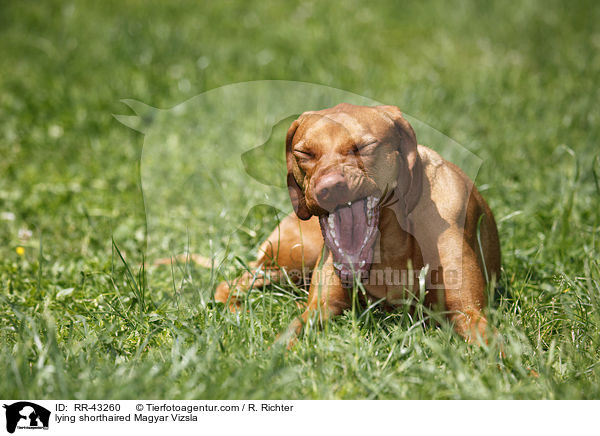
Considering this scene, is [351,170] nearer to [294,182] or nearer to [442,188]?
[294,182]

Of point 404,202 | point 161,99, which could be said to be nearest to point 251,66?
point 161,99

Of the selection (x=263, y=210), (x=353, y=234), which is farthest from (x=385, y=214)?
(x=263, y=210)

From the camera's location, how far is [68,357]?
2.18 meters

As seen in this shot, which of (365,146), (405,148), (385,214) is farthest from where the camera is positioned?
(385,214)

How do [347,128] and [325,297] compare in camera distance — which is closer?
[347,128]

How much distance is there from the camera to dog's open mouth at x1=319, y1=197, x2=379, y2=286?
2.20 metres

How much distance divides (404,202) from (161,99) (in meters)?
3.50

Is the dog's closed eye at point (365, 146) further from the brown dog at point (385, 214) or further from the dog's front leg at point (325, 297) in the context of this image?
the dog's front leg at point (325, 297)

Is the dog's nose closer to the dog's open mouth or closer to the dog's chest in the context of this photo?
the dog's open mouth
